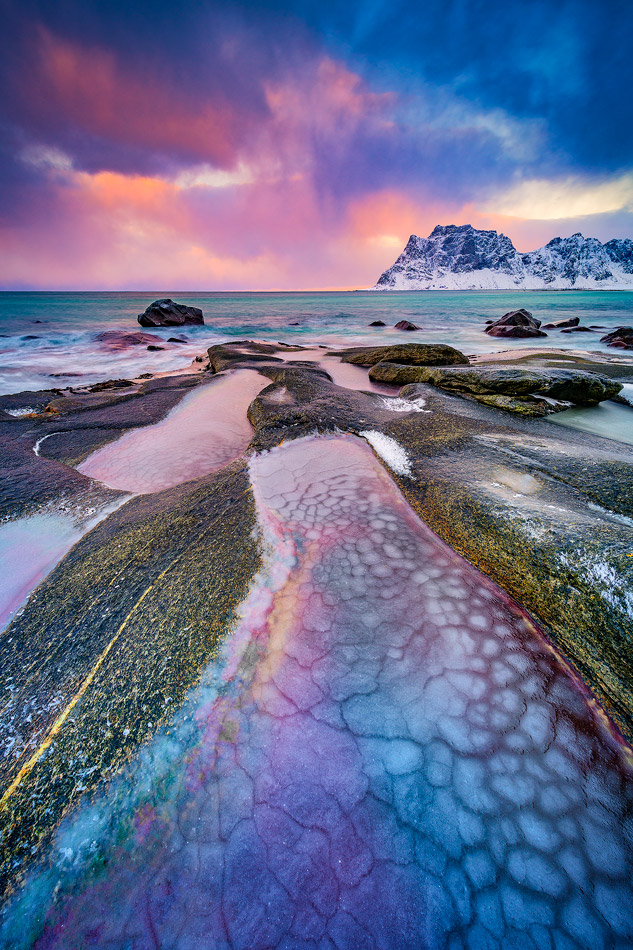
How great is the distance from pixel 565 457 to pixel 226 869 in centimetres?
340

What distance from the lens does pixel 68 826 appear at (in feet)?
3.94

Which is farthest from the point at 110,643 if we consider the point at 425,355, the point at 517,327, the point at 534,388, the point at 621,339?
the point at 517,327

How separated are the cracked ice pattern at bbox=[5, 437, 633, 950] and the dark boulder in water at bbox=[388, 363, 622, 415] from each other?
3.94m

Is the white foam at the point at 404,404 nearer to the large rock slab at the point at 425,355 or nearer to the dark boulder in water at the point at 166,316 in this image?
the large rock slab at the point at 425,355

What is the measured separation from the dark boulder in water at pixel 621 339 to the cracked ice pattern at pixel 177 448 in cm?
1634

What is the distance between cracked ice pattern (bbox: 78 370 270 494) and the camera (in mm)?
3910

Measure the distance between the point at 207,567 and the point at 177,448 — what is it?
2.73 meters

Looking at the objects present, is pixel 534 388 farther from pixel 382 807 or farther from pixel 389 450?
pixel 382 807

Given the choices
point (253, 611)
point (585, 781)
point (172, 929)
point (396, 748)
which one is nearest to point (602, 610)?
point (585, 781)

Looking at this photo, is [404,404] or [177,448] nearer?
[177,448]

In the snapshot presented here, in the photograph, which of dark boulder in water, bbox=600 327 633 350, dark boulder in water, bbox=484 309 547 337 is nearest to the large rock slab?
dark boulder in water, bbox=600 327 633 350

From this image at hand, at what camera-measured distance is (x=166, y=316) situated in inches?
956

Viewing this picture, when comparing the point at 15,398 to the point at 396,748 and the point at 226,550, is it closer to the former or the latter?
the point at 226,550

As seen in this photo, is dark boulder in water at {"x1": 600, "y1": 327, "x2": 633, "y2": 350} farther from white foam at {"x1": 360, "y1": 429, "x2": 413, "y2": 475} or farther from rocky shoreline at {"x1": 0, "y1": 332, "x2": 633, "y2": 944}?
white foam at {"x1": 360, "y1": 429, "x2": 413, "y2": 475}
